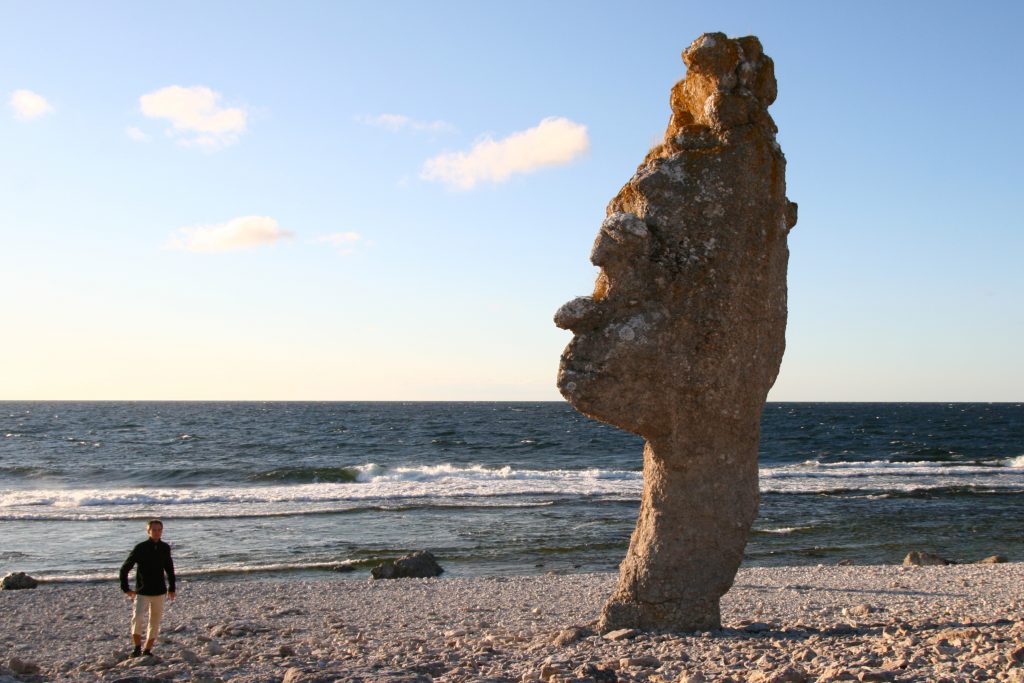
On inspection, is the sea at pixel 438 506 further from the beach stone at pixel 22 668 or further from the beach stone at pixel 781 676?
the beach stone at pixel 781 676

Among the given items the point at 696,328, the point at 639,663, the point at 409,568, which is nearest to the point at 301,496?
the point at 409,568

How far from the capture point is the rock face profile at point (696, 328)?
8.48 m

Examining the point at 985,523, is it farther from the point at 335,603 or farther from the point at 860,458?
the point at 860,458

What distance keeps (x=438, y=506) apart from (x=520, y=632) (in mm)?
16571

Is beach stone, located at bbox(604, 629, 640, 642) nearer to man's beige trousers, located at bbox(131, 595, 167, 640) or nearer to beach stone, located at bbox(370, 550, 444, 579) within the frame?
man's beige trousers, located at bbox(131, 595, 167, 640)

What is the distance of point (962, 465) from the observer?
44.0 metres

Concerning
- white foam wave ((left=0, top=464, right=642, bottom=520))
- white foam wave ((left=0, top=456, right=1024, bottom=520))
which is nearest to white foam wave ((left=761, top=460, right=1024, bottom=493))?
white foam wave ((left=0, top=456, right=1024, bottom=520))

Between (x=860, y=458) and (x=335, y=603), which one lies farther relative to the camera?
(x=860, y=458)

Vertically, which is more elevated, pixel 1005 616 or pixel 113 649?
pixel 1005 616

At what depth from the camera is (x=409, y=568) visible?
16328 millimetres

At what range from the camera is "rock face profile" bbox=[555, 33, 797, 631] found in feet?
27.8

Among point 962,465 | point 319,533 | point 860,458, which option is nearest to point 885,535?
point 319,533

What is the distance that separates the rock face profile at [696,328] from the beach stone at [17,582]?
1158cm

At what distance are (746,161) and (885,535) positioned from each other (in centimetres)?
1574
